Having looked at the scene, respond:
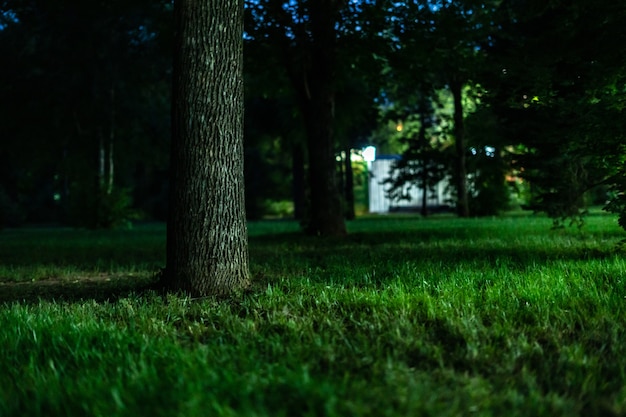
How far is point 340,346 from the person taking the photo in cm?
350

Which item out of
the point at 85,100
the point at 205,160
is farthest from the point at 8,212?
the point at 205,160

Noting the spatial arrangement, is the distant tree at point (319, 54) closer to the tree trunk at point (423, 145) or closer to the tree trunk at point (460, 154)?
the tree trunk at point (460, 154)

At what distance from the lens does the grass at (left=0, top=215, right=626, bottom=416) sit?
265 cm

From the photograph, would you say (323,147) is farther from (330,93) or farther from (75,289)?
(75,289)

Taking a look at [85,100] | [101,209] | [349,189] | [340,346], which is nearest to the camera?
[340,346]

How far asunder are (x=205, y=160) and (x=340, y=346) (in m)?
2.81

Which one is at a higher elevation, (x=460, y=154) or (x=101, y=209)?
(x=460, y=154)

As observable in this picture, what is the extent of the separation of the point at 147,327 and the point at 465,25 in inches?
427

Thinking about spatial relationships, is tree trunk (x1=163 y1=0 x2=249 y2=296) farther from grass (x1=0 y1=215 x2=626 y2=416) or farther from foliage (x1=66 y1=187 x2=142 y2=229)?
foliage (x1=66 y1=187 x2=142 y2=229)

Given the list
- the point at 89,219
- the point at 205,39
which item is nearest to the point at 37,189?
the point at 89,219

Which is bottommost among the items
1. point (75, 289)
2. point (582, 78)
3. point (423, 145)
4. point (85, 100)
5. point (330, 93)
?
point (75, 289)

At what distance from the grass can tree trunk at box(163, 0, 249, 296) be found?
16.4 inches

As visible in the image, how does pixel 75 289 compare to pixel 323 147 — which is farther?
pixel 323 147

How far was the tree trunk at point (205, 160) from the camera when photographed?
220 inches
